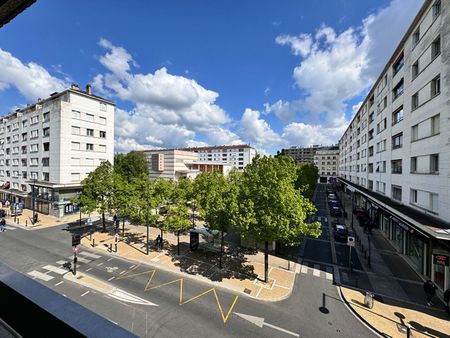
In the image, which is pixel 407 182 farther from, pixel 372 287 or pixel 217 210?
pixel 217 210

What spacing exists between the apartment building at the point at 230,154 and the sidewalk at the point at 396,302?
89905mm

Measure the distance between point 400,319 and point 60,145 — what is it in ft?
141

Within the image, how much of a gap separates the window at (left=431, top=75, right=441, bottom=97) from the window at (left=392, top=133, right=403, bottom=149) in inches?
286

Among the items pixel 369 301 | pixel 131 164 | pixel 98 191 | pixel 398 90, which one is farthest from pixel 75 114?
pixel 398 90

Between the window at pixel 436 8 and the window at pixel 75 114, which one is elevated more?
the window at pixel 436 8

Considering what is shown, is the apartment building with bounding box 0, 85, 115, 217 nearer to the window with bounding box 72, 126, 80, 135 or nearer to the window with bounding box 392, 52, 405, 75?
the window with bounding box 72, 126, 80, 135

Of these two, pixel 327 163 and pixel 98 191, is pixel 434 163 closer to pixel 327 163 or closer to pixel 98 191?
pixel 98 191

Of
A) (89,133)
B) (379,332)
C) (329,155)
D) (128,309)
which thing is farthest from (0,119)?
(329,155)

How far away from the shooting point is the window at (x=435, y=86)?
648 inches

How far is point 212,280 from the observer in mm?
16000

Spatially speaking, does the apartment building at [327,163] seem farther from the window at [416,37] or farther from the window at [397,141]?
the window at [416,37]

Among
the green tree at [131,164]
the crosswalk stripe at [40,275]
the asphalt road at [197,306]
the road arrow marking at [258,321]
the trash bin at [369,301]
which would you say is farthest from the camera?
the green tree at [131,164]

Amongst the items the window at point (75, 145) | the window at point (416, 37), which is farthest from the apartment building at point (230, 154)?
the window at point (416, 37)

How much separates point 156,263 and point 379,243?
983 inches
